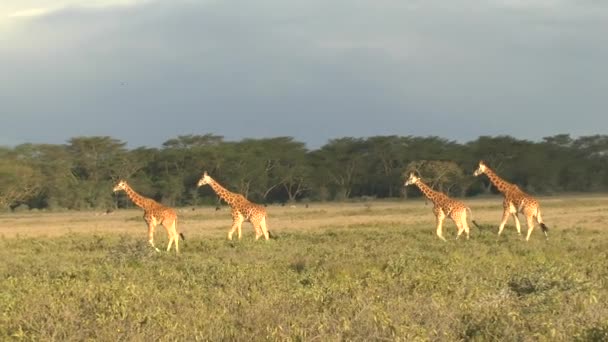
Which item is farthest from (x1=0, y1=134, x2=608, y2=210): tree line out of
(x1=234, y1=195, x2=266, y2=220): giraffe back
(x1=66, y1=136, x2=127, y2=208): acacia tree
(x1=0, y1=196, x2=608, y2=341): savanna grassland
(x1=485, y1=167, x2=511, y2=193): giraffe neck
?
(x1=0, y1=196, x2=608, y2=341): savanna grassland

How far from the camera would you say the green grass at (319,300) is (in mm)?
6066

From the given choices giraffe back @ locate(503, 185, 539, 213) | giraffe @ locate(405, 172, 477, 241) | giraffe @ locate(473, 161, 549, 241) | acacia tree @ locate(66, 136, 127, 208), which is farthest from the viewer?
acacia tree @ locate(66, 136, 127, 208)

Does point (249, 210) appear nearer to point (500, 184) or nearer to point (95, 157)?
point (500, 184)

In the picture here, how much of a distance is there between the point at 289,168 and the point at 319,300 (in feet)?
173

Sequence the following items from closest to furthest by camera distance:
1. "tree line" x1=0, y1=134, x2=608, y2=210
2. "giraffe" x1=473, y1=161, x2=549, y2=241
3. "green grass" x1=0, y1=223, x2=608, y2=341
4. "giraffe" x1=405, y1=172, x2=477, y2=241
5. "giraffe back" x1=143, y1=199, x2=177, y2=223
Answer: "green grass" x1=0, y1=223, x2=608, y2=341 < "giraffe back" x1=143, y1=199, x2=177, y2=223 < "giraffe" x1=405, y1=172, x2=477, y2=241 < "giraffe" x1=473, y1=161, x2=549, y2=241 < "tree line" x1=0, y1=134, x2=608, y2=210

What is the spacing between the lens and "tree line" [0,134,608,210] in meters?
57.8

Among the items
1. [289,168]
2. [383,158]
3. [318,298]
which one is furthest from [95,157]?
[318,298]

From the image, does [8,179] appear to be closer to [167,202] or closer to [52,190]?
[52,190]

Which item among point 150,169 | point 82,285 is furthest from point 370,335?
point 150,169

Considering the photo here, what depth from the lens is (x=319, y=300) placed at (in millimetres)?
7559

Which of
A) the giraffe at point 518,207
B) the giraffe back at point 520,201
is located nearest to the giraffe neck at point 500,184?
the giraffe at point 518,207

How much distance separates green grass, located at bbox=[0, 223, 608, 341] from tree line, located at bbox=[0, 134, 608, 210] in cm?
4444

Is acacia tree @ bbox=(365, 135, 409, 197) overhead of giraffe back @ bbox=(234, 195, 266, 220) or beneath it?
overhead

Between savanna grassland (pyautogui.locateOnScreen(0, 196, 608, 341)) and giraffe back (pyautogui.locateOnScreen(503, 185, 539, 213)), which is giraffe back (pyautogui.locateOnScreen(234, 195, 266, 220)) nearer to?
savanna grassland (pyautogui.locateOnScreen(0, 196, 608, 341))
